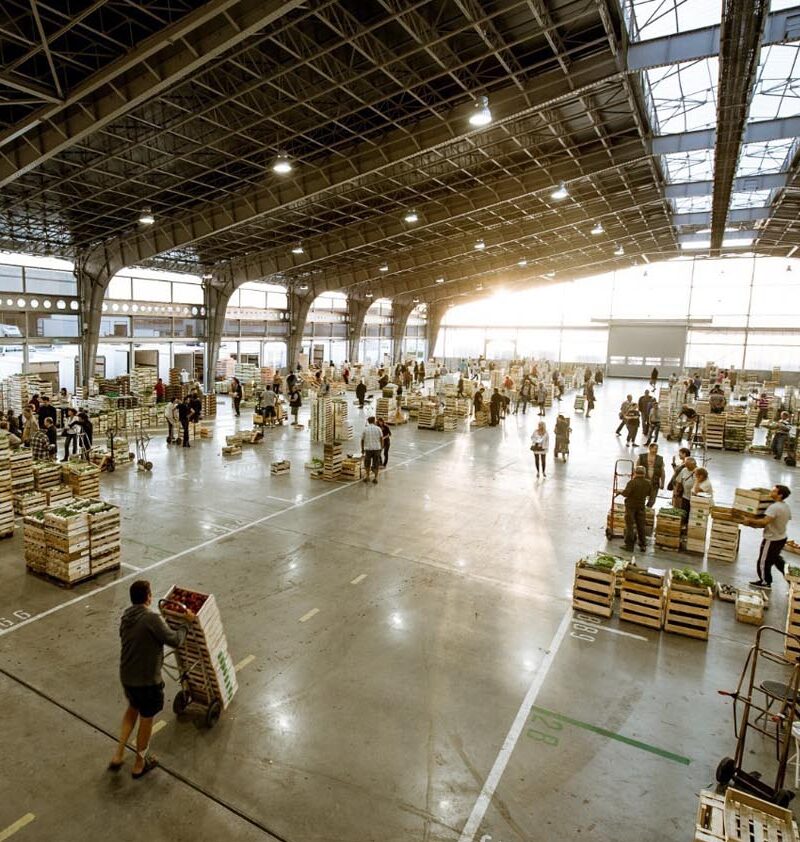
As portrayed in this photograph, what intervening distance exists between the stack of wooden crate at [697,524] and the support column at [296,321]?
3049 centimetres

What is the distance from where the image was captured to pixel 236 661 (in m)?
6.32

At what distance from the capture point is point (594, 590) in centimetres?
764

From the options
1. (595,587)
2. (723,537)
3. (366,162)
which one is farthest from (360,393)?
(595,587)

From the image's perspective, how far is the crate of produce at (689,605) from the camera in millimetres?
7062

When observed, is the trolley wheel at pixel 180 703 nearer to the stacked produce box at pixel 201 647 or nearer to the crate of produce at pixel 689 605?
the stacked produce box at pixel 201 647

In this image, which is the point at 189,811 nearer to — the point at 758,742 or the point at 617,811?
the point at 617,811

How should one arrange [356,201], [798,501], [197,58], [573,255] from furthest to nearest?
1. [573,255]
2. [356,201]
3. [798,501]
4. [197,58]

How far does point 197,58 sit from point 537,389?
934 inches

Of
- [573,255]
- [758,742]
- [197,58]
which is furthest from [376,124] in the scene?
[573,255]

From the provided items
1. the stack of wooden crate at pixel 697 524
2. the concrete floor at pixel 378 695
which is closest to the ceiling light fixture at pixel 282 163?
the concrete floor at pixel 378 695

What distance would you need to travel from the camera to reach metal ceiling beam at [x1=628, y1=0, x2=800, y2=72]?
12000 mm

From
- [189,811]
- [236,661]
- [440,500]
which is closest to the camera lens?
[189,811]

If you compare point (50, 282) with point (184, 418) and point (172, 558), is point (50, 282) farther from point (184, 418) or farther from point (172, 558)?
point (172, 558)

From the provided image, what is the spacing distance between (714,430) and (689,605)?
15963mm
